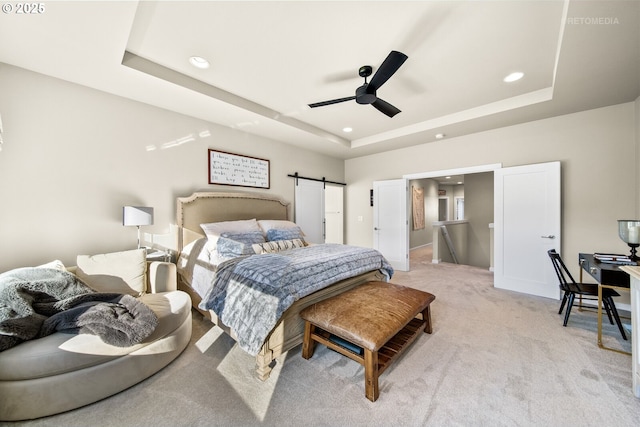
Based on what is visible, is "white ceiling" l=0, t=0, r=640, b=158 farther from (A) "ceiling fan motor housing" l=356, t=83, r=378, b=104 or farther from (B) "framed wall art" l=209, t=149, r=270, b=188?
(B) "framed wall art" l=209, t=149, r=270, b=188

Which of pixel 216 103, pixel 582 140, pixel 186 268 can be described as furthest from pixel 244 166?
pixel 582 140

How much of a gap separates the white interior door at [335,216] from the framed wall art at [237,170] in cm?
206

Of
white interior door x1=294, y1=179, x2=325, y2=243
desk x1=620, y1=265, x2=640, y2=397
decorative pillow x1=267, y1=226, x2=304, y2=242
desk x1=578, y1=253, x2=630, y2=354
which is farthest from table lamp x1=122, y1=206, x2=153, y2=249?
desk x1=578, y1=253, x2=630, y2=354

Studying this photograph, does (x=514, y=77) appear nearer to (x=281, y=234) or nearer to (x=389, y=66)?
(x=389, y=66)

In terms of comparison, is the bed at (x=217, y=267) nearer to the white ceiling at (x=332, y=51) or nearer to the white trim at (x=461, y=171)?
the white ceiling at (x=332, y=51)

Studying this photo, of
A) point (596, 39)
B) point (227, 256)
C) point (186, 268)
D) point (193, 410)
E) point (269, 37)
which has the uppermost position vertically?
point (269, 37)

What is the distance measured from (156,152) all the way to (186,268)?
1531 mm

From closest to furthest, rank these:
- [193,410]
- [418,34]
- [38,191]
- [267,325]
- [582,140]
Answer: [193,410]
[267,325]
[418,34]
[38,191]
[582,140]

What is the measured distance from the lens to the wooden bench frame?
160 cm

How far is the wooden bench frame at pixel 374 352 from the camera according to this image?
1.60 metres

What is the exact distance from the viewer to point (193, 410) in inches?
59.9

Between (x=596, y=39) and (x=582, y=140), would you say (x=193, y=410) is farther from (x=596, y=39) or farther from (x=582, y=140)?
(x=582, y=140)

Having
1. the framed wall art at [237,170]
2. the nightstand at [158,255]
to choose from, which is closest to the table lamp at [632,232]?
the framed wall art at [237,170]

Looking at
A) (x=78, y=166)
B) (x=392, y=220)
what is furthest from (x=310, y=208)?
(x=78, y=166)
